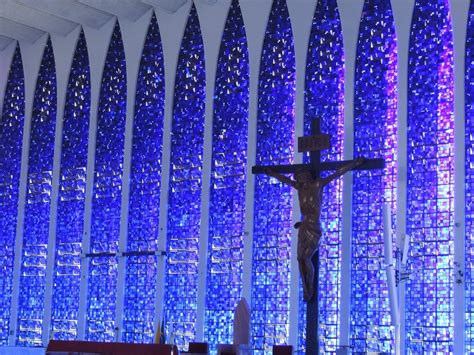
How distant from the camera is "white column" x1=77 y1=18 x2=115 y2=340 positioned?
1986 cm

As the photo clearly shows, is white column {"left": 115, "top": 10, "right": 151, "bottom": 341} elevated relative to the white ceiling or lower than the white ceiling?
lower

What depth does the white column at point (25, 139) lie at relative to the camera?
21.5 m

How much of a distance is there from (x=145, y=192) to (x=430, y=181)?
22.6 ft

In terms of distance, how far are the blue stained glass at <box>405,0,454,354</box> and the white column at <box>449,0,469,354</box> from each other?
20 cm

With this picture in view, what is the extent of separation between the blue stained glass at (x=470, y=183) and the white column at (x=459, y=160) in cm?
9

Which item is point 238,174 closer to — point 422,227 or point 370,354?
point 422,227

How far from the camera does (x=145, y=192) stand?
19.2 meters

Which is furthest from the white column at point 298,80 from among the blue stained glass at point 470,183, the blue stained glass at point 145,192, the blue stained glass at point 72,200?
the blue stained glass at point 72,200

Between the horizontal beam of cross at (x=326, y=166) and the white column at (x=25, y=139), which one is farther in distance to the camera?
the white column at (x=25, y=139)

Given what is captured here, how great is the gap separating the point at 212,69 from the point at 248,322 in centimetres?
569

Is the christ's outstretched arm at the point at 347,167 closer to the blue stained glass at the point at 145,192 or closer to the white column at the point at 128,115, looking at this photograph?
the blue stained glass at the point at 145,192

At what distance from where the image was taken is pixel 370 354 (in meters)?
13.5

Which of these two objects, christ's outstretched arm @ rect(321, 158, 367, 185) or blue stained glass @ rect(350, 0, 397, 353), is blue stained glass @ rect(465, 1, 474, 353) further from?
christ's outstretched arm @ rect(321, 158, 367, 185)

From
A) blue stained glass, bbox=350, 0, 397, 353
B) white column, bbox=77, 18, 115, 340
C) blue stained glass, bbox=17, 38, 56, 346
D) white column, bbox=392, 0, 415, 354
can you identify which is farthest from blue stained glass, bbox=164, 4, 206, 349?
white column, bbox=392, 0, 415, 354
